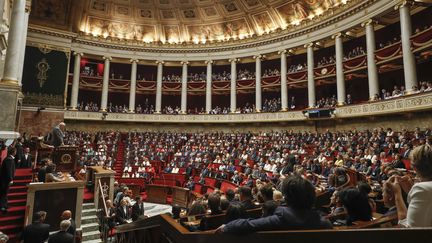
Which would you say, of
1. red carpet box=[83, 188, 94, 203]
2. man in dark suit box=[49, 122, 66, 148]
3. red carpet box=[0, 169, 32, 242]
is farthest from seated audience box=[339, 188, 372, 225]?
red carpet box=[83, 188, 94, 203]

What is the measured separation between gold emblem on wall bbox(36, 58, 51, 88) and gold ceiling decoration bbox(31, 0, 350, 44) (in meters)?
3.36

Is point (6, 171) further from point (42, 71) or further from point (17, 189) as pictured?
point (42, 71)

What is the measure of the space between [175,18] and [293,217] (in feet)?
88.4

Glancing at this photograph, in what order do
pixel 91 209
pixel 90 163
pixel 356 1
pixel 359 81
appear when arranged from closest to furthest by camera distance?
pixel 91 209
pixel 90 163
pixel 356 1
pixel 359 81

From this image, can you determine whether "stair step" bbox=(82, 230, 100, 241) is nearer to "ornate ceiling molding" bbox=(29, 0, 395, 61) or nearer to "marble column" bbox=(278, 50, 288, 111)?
"marble column" bbox=(278, 50, 288, 111)

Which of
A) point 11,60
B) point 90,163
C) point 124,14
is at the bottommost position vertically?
point 90,163

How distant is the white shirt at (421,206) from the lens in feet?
4.67

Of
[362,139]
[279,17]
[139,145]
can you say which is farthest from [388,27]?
[139,145]

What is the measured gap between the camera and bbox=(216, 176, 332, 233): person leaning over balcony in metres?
1.51

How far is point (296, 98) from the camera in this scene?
2381 cm

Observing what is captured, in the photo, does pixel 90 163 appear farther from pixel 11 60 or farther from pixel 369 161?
pixel 369 161

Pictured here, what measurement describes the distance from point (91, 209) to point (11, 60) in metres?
6.60

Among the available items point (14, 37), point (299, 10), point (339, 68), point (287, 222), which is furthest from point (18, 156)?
point (299, 10)

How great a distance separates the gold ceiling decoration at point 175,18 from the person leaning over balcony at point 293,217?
21657mm
